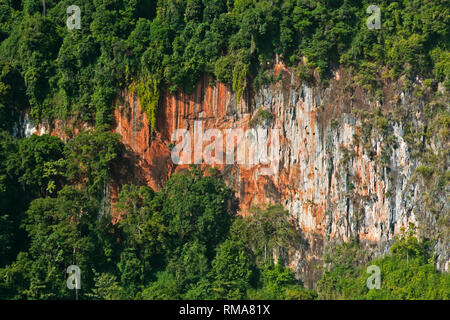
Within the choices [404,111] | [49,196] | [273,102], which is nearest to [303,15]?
[273,102]

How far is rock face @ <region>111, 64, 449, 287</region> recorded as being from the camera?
95.1ft

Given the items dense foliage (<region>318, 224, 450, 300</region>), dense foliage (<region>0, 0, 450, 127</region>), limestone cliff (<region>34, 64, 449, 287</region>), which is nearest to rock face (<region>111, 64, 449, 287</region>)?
limestone cliff (<region>34, 64, 449, 287</region>)

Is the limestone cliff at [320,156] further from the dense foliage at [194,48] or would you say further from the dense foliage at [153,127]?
the dense foliage at [194,48]

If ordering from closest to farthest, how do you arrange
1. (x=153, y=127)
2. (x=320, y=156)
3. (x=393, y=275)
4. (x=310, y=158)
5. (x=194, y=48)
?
(x=393, y=275) → (x=320, y=156) → (x=310, y=158) → (x=153, y=127) → (x=194, y=48)

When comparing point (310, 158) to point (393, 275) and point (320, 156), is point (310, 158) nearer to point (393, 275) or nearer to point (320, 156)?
point (320, 156)

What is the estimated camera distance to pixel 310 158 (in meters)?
29.8

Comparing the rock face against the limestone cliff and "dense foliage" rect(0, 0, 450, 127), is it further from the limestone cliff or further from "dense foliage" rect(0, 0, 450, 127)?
"dense foliage" rect(0, 0, 450, 127)

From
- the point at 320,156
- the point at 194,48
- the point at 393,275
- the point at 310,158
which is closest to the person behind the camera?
the point at 393,275

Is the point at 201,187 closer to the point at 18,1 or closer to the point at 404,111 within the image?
the point at 404,111

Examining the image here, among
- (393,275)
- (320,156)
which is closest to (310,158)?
(320,156)

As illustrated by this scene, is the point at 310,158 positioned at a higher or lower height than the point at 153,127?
lower

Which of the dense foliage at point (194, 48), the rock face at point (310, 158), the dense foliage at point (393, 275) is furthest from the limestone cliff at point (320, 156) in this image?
the dense foliage at point (194, 48)

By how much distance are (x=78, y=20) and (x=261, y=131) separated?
894 centimetres

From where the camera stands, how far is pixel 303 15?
30.1m
